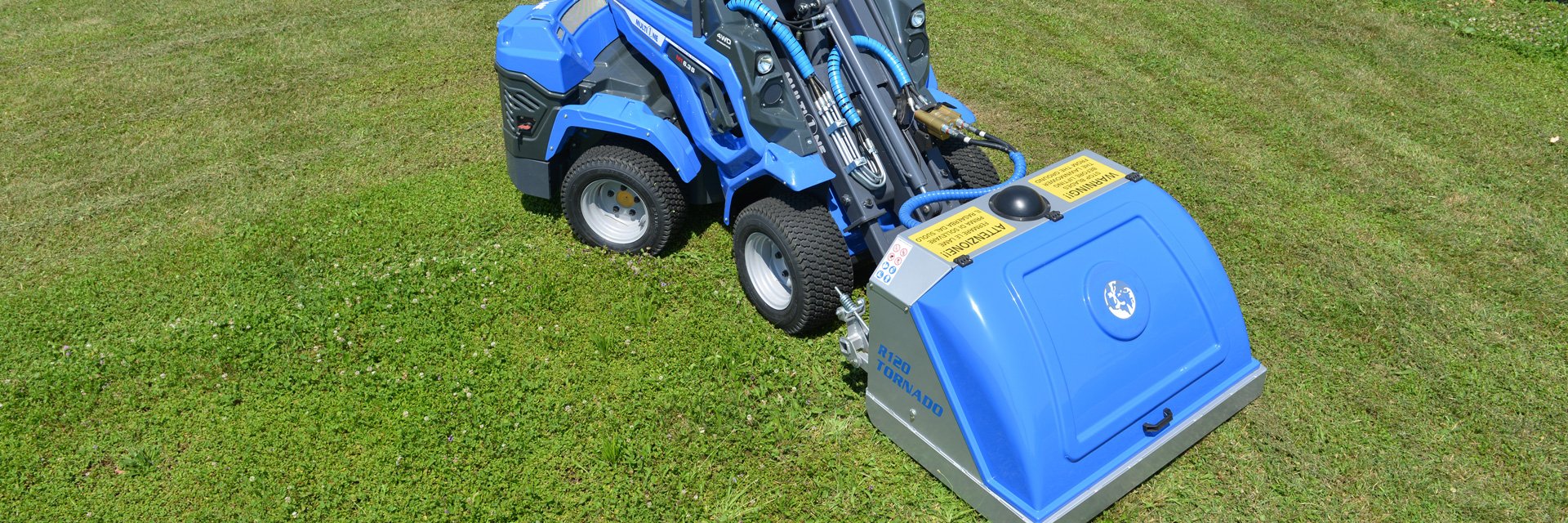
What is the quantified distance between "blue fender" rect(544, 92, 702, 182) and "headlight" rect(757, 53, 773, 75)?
758mm

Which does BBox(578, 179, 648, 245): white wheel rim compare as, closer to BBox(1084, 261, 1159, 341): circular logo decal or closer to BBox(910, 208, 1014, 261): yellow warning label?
BBox(910, 208, 1014, 261): yellow warning label

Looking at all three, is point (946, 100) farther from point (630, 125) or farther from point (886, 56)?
point (630, 125)

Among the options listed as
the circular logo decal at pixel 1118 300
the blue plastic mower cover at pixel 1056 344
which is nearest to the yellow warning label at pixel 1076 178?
the blue plastic mower cover at pixel 1056 344

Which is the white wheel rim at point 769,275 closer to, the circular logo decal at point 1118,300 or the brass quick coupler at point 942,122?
the brass quick coupler at point 942,122

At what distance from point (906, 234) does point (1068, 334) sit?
0.78 meters

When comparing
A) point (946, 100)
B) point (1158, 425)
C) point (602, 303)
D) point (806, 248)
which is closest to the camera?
point (1158, 425)

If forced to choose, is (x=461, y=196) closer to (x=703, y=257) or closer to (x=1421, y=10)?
(x=703, y=257)

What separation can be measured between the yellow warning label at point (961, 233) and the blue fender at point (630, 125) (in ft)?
5.42

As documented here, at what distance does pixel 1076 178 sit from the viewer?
4207mm

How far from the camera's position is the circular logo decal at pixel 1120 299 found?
3811 mm

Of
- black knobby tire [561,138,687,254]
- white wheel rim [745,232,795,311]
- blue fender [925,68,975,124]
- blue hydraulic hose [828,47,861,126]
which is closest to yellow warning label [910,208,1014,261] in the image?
blue hydraulic hose [828,47,861,126]

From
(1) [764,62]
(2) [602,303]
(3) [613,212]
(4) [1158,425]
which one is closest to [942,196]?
(1) [764,62]

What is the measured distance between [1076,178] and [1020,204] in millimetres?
455

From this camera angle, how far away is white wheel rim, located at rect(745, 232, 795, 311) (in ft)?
16.7
